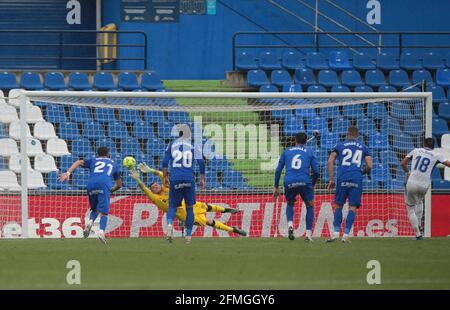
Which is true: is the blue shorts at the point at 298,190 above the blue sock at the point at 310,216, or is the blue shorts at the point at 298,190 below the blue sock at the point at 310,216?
above

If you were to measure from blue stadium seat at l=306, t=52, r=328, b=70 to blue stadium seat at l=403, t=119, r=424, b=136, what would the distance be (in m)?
5.62

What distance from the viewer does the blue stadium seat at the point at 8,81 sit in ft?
88.3

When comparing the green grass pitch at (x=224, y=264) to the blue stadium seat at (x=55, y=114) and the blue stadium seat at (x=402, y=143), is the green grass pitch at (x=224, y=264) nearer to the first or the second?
→ the blue stadium seat at (x=402, y=143)

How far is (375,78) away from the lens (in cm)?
2888

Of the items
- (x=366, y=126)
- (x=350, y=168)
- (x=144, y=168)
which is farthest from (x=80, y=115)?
(x=350, y=168)

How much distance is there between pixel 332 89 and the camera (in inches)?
1110

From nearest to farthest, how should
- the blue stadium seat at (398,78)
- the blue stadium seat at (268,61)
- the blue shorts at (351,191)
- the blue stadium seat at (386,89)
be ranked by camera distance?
the blue shorts at (351,191) → the blue stadium seat at (386,89) → the blue stadium seat at (398,78) → the blue stadium seat at (268,61)

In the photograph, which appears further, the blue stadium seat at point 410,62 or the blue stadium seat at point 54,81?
the blue stadium seat at point 410,62

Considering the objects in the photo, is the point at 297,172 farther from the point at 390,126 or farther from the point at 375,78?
the point at 375,78

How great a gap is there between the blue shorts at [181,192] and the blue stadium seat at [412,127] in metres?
5.38

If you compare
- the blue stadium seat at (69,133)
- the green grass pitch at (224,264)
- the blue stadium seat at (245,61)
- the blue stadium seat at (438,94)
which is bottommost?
the green grass pitch at (224,264)

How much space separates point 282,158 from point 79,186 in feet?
14.9

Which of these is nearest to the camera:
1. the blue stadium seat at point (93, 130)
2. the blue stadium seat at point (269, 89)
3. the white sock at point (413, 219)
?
the white sock at point (413, 219)

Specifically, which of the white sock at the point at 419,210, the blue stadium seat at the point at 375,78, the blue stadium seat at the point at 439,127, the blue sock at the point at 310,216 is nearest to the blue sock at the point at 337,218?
the blue sock at the point at 310,216
